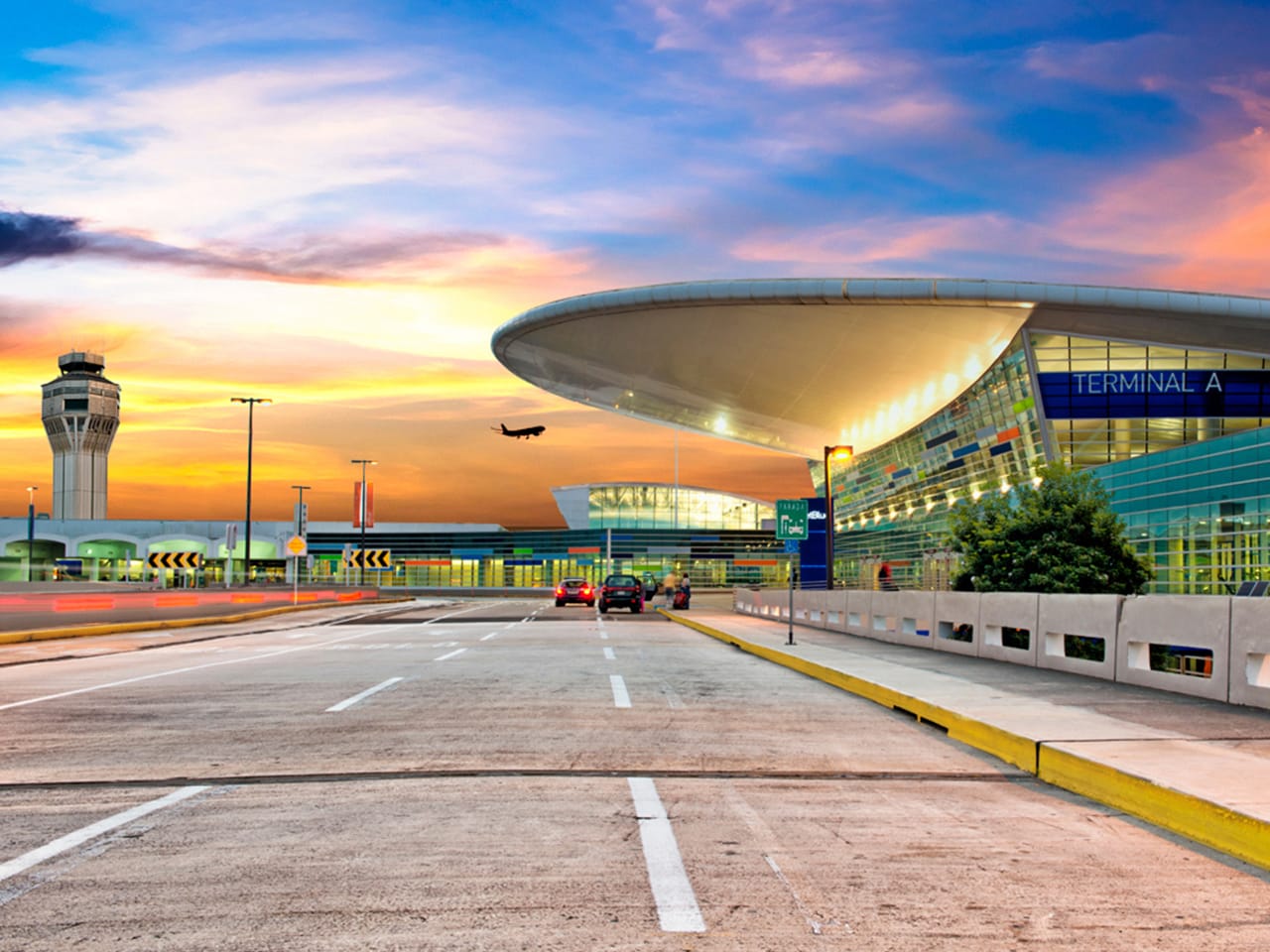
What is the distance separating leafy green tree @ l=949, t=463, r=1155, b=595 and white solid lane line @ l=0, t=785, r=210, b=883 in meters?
20.5

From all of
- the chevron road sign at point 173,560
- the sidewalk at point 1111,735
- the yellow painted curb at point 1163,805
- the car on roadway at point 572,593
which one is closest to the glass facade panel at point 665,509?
the car on roadway at point 572,593

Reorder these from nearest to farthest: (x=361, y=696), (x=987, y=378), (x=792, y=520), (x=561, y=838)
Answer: (x=561, y=838), (x=361, y=696), (x=792, y=520), (x=987, y=378)

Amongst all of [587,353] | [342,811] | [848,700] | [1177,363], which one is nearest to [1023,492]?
[848,700]

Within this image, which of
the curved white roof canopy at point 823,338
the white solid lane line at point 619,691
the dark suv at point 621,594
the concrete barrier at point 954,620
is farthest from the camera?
the dark suv at point 621,594

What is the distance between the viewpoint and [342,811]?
6805 mm

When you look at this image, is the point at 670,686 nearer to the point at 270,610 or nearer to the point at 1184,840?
the point at 1184,840

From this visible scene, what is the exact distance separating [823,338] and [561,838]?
180ft

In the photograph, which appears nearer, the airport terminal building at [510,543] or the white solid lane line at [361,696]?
the white solid lane line at [361,696]

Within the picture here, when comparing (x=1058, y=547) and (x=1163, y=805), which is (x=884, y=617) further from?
(x=1163, y=805)

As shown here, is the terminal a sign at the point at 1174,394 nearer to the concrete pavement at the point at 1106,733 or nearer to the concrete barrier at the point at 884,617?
the concrete barrier at the point at 884,617

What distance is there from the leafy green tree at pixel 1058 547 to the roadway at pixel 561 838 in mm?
13789

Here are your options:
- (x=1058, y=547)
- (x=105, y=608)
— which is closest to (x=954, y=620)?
(x=1058, y=547)

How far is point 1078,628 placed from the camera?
1491cm

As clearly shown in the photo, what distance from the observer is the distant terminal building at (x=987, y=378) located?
39562 millimetres
